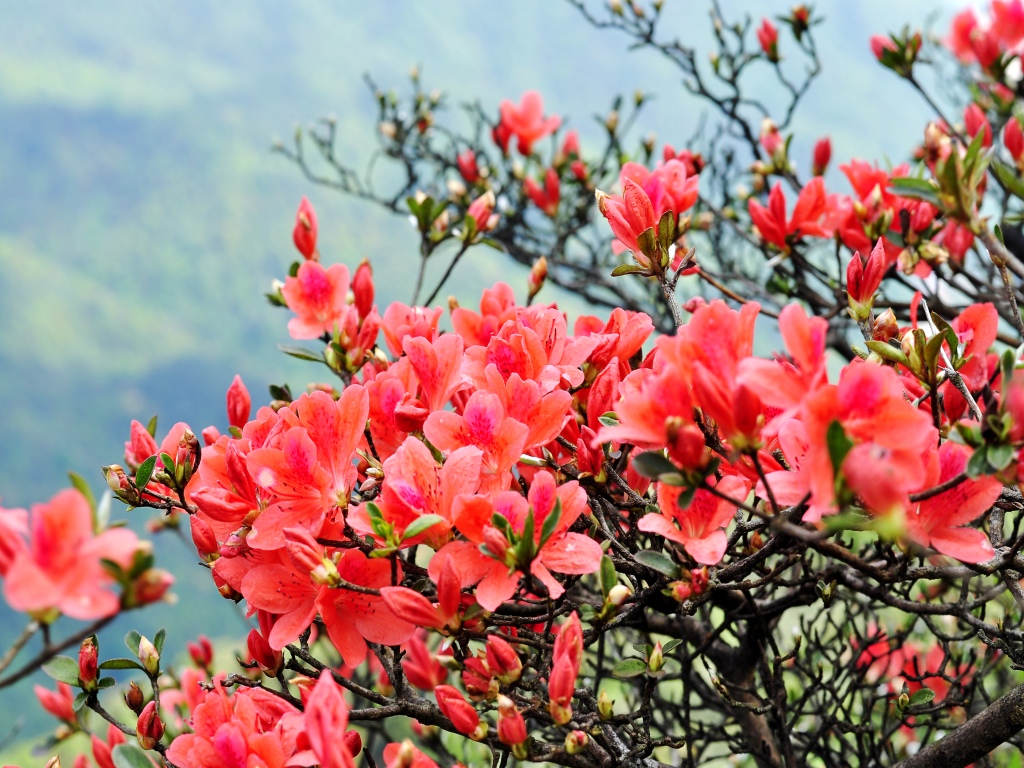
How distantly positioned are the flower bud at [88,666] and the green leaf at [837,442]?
101cm

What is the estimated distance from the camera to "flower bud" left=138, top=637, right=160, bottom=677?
113 cm

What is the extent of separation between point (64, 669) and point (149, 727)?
0.56ft

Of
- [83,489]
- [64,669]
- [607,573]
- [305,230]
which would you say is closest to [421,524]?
[607,573]

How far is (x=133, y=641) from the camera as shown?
119 centimetres

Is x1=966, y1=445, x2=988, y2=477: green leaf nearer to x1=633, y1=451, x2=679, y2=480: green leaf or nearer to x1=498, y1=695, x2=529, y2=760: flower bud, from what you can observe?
x1=633, y1=451, x2=679, y2=480: green leaf

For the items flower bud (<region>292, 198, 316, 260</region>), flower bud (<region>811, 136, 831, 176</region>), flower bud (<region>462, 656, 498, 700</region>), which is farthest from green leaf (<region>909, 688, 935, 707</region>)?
flower bud (<region>811, 136, 831, 176</region>)

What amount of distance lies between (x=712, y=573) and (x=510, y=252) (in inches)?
88.4

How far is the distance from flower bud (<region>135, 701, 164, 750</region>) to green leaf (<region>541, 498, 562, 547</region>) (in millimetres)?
602

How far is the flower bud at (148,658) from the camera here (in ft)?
3.70

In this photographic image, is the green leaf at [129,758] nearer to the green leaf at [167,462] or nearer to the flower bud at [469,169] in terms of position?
the green leaf at [167,462]

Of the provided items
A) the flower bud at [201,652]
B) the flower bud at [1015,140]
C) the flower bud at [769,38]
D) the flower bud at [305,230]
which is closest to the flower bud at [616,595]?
the flower bud at [305,230]

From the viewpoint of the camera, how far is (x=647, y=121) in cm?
968

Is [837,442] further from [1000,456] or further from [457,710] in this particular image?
[457,710]

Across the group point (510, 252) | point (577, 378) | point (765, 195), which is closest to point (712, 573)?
point (577, 378)
